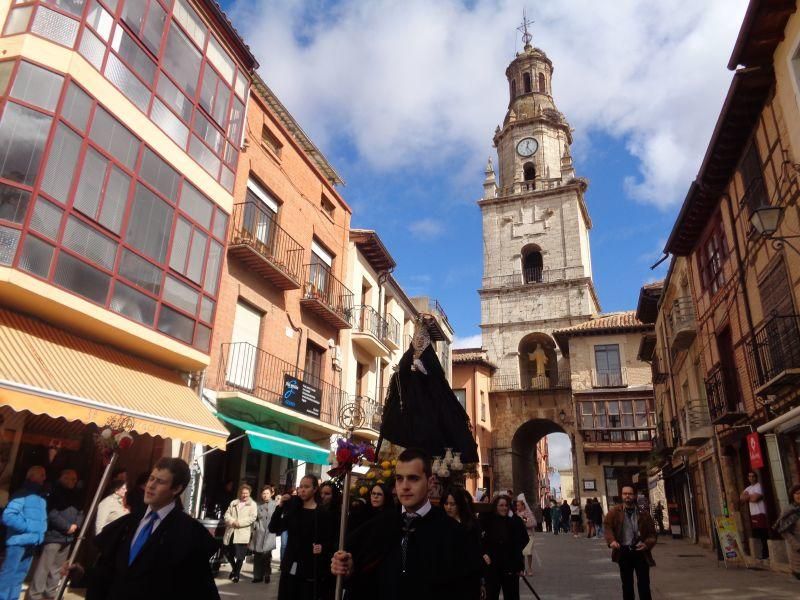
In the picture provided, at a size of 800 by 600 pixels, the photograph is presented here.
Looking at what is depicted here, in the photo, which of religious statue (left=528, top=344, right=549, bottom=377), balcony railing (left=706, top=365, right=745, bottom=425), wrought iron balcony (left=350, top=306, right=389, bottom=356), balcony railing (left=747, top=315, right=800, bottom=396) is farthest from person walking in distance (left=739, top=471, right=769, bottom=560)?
religious statue (left=528, top=344, right=549, bottom=377)

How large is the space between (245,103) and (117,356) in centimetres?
742

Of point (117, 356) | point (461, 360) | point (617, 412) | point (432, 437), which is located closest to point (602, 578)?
point (432, 437)

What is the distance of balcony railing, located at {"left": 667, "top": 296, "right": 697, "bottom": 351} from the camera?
719 inches

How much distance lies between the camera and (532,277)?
4272 centimetres

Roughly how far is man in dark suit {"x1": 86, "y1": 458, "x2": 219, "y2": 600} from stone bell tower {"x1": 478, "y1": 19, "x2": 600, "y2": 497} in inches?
1388

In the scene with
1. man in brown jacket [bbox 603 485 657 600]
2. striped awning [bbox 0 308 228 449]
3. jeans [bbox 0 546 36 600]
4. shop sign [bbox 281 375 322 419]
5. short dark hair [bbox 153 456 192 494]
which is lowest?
jeans [bbox 0 546 36 600]

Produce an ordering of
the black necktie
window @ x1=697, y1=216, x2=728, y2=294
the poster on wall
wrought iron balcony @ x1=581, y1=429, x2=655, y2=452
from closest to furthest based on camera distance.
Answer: the black necktie
the poster on wall
window @ x1=697, y1=216, x2=728, y2=294
wrought iron balcony @ x1=581, y1=429, x2=655, y2=452

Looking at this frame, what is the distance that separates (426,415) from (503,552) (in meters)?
2.35

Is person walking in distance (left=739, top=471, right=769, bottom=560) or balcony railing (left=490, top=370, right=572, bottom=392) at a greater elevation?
balcony railing (left=490, top=370, right=572, bottom=392)

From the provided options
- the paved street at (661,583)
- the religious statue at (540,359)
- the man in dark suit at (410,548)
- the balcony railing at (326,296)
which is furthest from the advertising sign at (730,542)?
the religious statue at (540,359)

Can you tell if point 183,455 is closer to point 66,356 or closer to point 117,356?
point 117,356

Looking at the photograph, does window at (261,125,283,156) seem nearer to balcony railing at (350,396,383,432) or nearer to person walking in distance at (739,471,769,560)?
balcony railing at (350,396,383,432)

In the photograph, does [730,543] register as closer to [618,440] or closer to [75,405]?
[75,405]

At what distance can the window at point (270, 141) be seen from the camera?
16217 millimetres
